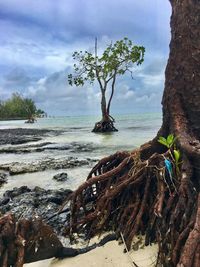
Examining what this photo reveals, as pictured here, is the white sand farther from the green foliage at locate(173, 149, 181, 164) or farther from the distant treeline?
the distant treeline

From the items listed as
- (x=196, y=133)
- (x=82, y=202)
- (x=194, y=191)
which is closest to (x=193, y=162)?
(x=194, y=191)

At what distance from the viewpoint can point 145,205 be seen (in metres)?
4.86

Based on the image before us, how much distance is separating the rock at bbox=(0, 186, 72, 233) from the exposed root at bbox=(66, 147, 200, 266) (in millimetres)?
469

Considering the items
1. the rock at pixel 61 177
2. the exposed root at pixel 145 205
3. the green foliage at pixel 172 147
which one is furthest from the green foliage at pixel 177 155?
the rock at pixel 61 177

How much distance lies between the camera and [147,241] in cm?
456

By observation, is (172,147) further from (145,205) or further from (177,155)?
(145,205)

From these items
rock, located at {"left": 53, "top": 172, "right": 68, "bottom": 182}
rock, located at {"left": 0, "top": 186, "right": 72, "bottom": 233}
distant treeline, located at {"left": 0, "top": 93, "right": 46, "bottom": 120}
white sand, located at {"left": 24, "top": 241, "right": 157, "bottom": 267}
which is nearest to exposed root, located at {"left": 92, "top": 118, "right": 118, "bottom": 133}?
rock, located at {"left": 53, "top": 172, "right": 68, "bottom": 182}

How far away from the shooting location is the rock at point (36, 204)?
19.4ft

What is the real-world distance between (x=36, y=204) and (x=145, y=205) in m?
2.50

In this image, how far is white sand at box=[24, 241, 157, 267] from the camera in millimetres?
4312

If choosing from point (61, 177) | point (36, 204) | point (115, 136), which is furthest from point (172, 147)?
point (115, 136)

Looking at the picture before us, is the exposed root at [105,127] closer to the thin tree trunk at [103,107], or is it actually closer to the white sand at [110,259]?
the thin tree trunk at [103,107]

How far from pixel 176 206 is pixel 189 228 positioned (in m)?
0.49

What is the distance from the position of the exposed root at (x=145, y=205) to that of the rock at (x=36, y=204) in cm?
47
